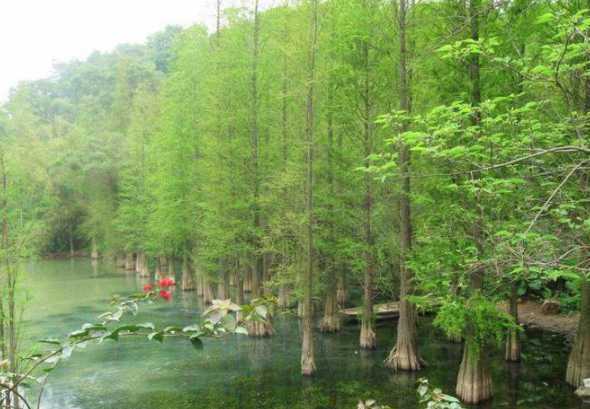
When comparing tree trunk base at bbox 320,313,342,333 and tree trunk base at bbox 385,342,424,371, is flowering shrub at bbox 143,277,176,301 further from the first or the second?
tree trunk base at bbox 320,313,342,333

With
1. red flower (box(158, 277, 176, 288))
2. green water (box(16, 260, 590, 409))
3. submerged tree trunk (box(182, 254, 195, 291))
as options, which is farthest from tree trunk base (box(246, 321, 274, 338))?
red flower (box(158, 277, 176, 288))

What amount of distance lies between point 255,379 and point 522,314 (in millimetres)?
10619

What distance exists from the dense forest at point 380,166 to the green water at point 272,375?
656 mm

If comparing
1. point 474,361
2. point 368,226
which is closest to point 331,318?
point 368,226

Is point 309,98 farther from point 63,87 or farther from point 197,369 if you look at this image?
point 63,87

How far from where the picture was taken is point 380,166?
41.5ft

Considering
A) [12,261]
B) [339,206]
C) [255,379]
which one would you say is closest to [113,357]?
[255,379]

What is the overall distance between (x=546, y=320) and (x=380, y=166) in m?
Result: 9.35

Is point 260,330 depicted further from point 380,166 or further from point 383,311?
point 380,166

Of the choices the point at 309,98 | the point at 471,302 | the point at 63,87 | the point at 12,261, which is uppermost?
the point at 63,87

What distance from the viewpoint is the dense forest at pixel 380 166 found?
5.95m

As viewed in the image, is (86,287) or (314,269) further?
(86,287)

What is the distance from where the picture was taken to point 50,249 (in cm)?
4609

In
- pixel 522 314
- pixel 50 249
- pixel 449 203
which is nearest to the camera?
pixel 449 203
